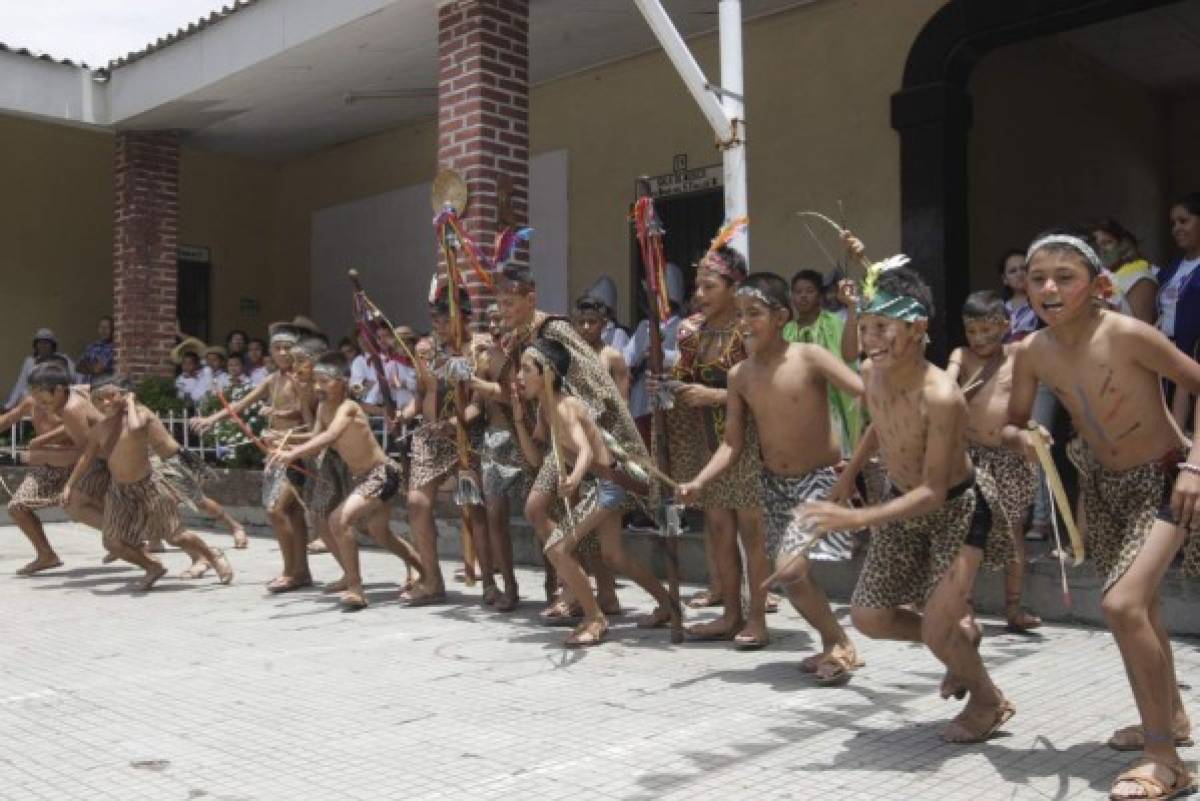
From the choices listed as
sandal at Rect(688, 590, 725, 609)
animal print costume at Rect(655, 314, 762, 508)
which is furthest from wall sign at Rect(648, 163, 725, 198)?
sandal at Rect(688, 590, 725, 609)

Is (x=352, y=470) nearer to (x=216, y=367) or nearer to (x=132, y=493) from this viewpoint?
(x=132, y=493)

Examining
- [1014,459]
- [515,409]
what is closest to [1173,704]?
[1014,459]

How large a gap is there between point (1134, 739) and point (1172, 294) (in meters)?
2.92

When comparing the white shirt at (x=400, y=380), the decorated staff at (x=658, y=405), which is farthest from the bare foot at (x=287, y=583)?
the decorated staff at (x=658, y=405)

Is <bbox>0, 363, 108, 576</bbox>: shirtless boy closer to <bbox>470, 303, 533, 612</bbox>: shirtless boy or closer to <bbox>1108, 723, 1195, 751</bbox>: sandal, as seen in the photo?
<bbox>470, 303, 533, 612</bbox>: shirtless boy

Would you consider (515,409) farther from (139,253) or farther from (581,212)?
(139,253)

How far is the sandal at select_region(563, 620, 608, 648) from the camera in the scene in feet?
17.6

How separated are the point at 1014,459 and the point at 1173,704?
189 centimetres

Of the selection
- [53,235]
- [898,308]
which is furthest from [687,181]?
[53,235]

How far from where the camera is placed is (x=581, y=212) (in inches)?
436

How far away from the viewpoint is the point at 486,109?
8.30 meters

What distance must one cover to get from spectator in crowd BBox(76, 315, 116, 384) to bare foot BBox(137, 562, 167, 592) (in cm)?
530

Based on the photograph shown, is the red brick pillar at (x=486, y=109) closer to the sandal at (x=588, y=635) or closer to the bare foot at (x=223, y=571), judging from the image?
the bare foot at (x=223, y=571)

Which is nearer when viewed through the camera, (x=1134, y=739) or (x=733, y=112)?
(x=1134, y=739)
